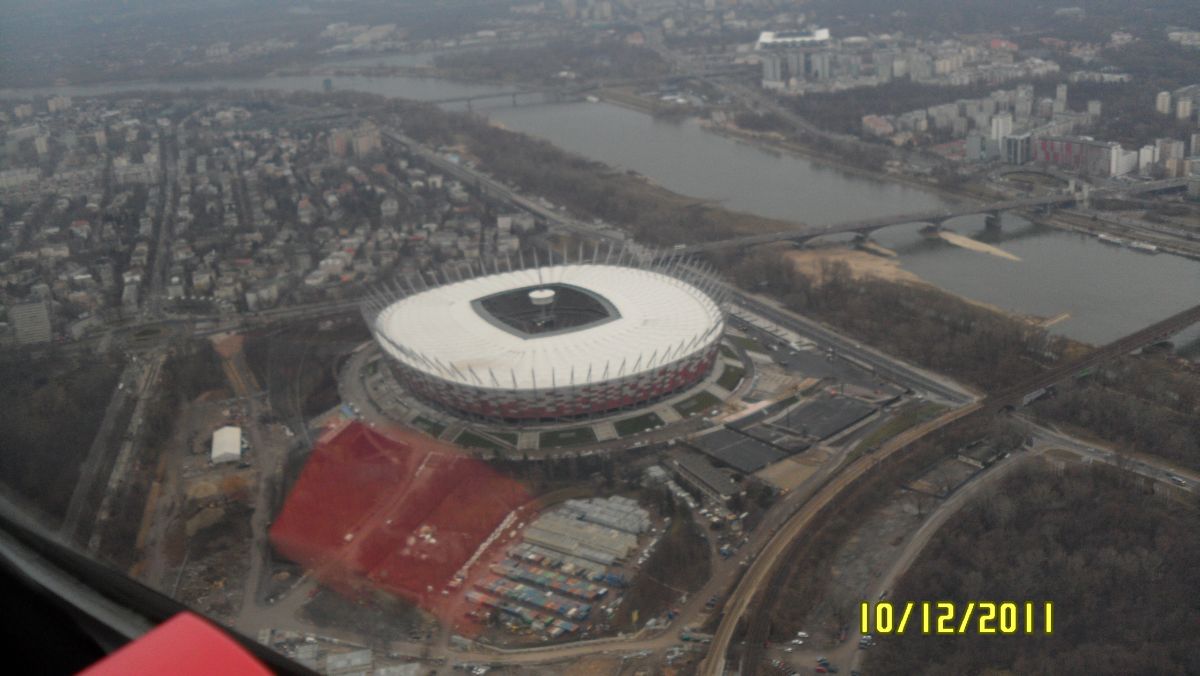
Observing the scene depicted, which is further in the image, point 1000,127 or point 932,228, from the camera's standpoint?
point 1000,127

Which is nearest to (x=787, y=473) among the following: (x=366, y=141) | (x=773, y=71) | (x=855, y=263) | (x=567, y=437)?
(x=567, y=437)

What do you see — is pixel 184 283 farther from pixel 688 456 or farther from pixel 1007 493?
pixel 1007 493

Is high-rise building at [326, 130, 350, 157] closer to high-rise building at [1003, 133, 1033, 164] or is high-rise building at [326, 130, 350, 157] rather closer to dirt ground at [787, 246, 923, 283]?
dirt ground at [787, 246, 923, 283]

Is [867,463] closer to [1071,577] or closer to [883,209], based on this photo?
[1071,577]

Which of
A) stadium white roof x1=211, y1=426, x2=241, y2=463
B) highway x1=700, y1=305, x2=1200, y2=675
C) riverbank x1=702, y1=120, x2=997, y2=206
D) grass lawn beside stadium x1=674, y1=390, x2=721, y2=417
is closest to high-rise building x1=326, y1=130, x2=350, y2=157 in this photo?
riverbank x1=702, y1=120, x2=997, y2=206

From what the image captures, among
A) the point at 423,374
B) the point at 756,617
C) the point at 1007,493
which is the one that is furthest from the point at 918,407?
the point at 423,374

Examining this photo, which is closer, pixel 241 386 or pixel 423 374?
pixel 423 374
